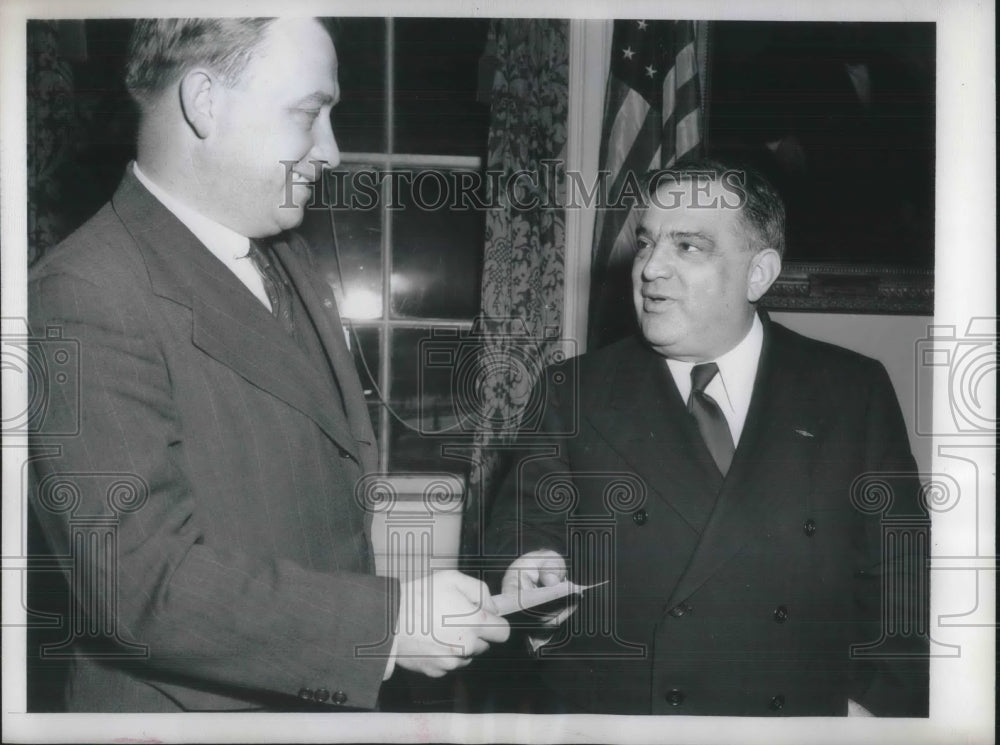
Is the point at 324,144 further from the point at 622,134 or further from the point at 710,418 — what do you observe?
the point at 710,418

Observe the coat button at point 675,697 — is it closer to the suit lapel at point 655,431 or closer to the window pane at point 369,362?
the suit lapel at point 655,431

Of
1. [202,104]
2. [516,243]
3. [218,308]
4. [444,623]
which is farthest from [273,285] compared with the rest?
[444,623]

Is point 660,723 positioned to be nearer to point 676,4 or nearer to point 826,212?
point 826,212

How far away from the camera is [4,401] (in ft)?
5.57

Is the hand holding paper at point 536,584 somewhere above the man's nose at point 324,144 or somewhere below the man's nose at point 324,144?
below

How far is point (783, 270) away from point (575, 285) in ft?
1.27

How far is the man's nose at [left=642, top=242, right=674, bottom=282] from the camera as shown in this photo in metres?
1.62

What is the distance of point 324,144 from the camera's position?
1.65m

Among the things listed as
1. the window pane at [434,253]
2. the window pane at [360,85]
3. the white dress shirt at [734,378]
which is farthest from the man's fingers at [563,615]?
the window pane at [360,85]

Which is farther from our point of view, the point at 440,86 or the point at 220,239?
the point at 440,86

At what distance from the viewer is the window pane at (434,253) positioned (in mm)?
1678

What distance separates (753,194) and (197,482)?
113 centimetres

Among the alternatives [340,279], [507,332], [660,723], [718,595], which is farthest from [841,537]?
[340,279]

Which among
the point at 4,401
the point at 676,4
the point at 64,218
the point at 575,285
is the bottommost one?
the point at 4,401
